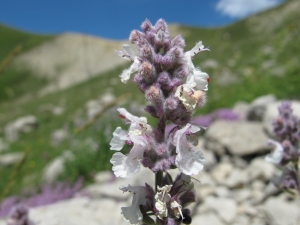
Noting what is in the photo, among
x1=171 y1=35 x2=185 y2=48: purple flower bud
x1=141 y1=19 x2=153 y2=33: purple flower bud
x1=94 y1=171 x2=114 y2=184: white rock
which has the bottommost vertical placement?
x1=171 y1=35 x2=185 y2=48: purple flower bud

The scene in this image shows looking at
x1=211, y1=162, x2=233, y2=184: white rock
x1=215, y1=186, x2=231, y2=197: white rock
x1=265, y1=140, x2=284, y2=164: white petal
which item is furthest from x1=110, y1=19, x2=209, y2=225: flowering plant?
x1=211, y1=162, x2=233, y2=184: white rock

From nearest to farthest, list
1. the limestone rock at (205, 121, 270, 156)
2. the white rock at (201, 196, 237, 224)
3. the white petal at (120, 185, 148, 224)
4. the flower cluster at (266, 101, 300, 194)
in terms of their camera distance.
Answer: the white petal at (120, 185, 148, 224), the flower cluster at (266, 101, 300, 194), the white rock at (201, 196, 237, 224), the limestone rock at (205, 121, 270, 156)

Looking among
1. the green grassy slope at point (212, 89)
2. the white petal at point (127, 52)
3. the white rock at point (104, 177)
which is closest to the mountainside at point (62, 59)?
the green grassy slope at point (212, 89)

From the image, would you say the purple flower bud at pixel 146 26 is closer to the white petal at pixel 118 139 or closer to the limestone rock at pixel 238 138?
the white petal at pixel 118 139

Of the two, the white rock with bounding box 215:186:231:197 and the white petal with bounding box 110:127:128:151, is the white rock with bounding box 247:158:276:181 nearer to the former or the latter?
the white rock with bounding box 215:186:231:197

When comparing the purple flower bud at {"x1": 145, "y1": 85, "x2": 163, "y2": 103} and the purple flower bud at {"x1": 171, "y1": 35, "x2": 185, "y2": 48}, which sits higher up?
the purple flower bud at {"x1": 171, "y1": 35, "x2": 185, "y2": 48}
